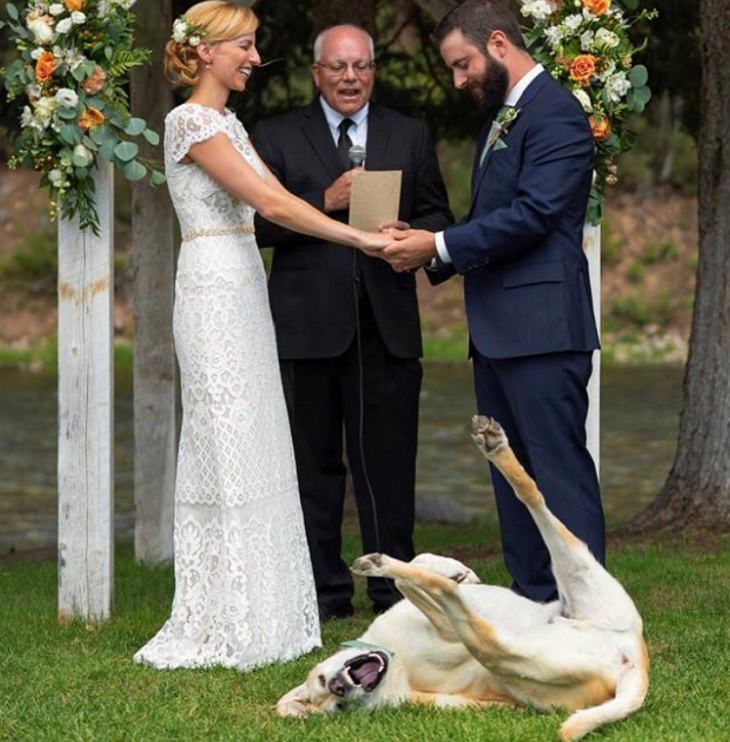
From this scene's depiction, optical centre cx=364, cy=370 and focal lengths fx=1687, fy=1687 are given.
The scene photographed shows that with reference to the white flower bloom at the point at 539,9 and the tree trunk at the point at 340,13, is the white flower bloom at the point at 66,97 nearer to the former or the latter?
the white flower bloom at the point at 539,9

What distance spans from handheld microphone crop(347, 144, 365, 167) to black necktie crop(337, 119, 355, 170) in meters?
0.02

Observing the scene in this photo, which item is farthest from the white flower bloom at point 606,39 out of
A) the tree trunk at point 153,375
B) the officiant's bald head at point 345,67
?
the tree trunk at point 153,375

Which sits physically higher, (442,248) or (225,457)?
(442,248)

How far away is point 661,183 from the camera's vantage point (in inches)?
1171

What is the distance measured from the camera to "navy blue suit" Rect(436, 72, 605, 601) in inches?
201

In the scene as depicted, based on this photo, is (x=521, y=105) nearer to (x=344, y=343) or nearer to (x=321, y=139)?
(x=321, y=139)

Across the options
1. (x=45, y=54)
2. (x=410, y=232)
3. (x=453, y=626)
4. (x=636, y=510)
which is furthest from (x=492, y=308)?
(x=636, y=510)

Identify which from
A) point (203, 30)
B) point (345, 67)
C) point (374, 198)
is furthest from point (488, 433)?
point (345, 67)

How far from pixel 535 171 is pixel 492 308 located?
454 mm

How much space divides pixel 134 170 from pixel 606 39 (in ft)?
5.50

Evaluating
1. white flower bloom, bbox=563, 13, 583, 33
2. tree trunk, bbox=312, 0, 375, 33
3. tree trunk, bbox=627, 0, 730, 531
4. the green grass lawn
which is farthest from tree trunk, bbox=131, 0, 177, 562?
white flower bloom, bbox=563, 13, 583, 33

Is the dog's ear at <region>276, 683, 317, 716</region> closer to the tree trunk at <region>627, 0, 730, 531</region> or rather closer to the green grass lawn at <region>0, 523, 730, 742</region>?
the green grass lawn at <region>0, 523, 730, 742</region>

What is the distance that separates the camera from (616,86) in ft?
19.0

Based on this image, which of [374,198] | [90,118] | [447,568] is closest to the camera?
[447,568]
